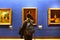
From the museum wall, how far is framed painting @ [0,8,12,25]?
180 millimetres

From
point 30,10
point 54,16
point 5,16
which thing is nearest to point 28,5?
point 30,10

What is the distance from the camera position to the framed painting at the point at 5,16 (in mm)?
6996

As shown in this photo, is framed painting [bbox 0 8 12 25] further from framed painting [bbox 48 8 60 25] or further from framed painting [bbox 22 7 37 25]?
framed painting [bbox 48 8 60 25]

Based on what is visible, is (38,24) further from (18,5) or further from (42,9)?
(18,5)

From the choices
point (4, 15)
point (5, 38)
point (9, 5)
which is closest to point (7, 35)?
point (5, 38)

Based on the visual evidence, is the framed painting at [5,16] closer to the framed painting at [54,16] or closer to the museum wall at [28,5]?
the museum wall at [28,5]

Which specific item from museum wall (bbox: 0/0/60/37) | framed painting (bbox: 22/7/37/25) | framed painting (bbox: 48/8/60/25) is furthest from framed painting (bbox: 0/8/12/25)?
framed painting (bbox: 48/8/60/25)

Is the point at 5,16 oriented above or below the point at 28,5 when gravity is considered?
below

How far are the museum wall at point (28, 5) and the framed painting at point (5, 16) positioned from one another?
0.18 m

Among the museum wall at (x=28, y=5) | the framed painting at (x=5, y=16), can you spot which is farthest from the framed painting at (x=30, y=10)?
the framed painting at (x=5, y=16)

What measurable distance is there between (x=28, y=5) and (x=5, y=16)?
1141 mm

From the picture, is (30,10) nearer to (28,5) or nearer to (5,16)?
(28,5)

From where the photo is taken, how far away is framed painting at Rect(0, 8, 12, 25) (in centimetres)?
700

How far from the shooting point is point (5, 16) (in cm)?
702
